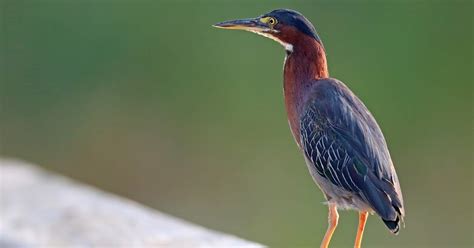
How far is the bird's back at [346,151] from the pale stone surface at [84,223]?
2.07ft

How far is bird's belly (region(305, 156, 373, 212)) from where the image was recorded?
376 cm

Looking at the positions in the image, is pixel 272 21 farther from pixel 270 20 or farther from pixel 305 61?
pixel 305 61

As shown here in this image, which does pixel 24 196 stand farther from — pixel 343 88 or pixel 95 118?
pixel 95 118

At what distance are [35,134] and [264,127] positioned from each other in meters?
2.36

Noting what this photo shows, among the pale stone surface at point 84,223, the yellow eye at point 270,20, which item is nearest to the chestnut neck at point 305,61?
the yellow eye at point 270,20

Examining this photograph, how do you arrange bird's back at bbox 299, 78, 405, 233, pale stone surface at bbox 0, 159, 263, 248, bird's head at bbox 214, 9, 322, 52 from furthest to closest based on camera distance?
pale stone surface at bbox 0, 159, 263, 248, bird's head at bbox 214, 9, 322, 52, bird's back at bbox 299, 78, 405, 233

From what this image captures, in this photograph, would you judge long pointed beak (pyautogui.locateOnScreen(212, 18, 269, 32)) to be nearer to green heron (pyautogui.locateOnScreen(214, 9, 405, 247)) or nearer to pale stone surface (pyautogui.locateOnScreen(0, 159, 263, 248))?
green heron (pyautogui.locateOnScreen(214, 9, 405, 247))

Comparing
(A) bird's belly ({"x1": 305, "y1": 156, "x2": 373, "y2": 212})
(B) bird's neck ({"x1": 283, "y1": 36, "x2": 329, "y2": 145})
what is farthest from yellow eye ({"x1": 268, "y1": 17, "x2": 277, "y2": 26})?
(A) bird's belly ({"x1": 305, "y1": 156, "x2": 373, "y2": 212})

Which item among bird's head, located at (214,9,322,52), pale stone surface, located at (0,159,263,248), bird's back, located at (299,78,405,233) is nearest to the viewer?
bird's back, located at (299,78,405,233)

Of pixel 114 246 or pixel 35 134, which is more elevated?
pixel 114 246

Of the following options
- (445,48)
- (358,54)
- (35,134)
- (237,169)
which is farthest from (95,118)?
(445,48)

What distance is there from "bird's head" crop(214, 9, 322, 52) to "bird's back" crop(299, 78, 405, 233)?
0.21 meters

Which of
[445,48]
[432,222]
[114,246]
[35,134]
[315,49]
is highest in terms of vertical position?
[315,49]

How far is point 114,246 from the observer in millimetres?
4398
